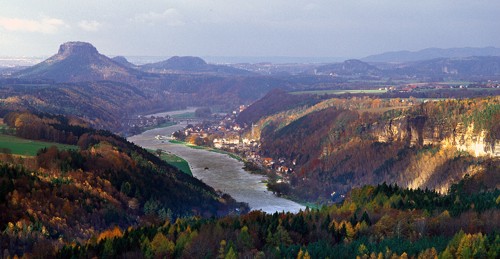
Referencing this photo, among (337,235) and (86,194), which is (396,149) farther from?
(337,235)

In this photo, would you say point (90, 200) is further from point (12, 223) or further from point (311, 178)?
point (311, 178)

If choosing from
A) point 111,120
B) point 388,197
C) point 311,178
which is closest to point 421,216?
point 388,197

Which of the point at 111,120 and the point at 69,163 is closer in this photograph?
the point at 69,163

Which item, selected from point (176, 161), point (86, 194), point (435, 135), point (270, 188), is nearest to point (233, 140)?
point (176, 161)

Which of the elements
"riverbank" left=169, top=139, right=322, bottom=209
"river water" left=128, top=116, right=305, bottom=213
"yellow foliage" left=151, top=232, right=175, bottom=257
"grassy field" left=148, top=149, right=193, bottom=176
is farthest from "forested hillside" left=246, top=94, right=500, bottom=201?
"yellow foliage" left=151, top=232, right=175, bottom=257

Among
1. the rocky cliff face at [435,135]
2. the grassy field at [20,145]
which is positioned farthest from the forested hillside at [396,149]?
the grassy field at [20,145]

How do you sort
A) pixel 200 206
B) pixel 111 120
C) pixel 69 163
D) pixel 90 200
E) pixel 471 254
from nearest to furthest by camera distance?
pixel 471 254
pixel 90 200
pixel 69 163
pixel 200 206
pixel 111 120
